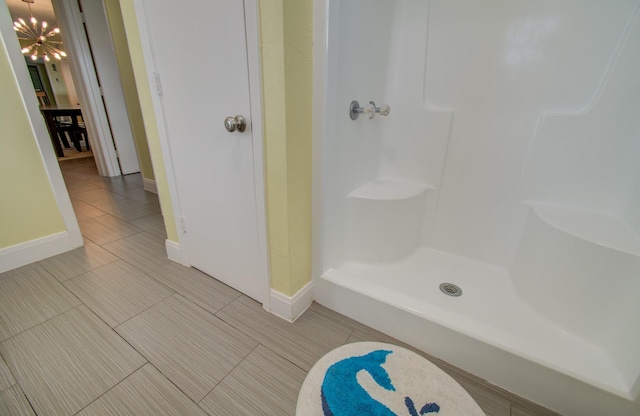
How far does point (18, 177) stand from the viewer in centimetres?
156

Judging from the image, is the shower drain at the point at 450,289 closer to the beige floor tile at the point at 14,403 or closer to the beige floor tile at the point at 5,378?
the beige floor tile at the point at 14,403

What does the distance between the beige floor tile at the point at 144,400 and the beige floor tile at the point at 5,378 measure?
13.9 inches

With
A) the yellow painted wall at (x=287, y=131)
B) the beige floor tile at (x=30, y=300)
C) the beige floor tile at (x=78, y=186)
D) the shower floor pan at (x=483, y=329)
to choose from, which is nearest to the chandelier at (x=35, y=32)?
the beige floor tile at (x=78, y=186)

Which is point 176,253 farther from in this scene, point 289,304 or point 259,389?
point 259,389

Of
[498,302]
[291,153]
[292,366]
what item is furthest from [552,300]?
[291,153]

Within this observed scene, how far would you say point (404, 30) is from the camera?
5.12 feet

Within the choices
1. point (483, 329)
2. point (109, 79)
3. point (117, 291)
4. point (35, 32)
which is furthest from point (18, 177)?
point (35, 32)

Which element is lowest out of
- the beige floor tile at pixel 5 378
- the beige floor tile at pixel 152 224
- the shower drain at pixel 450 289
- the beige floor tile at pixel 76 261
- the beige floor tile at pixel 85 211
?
the beige floor tile at pixel 152 224

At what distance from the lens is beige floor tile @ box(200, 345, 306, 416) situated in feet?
2.97

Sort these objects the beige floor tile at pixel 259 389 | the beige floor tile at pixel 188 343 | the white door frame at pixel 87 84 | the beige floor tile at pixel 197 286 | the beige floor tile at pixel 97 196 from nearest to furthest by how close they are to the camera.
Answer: the beige floor tile at pixel 259 389 < the beige floor tile at pixel 188 343 < the beige floor tile at pixel 197 286 < the beige floor tile at pixel 97 196 < the white door frame at pixel 87 84

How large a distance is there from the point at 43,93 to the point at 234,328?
469 inches

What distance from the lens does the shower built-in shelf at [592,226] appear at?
40.5 inches

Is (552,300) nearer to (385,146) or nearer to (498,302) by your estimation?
(498,302)

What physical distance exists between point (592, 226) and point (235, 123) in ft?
5.43
